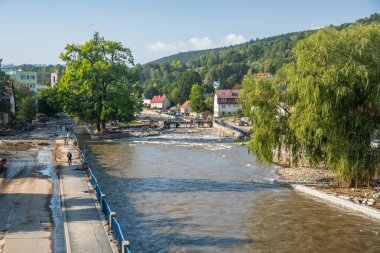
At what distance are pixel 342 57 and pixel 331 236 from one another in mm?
14290

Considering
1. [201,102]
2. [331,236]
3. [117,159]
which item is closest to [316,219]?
[331,236]

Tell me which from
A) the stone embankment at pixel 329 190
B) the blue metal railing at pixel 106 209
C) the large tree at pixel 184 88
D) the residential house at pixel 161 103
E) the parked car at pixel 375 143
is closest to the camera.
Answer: the blue metal railing at pixel 106 209

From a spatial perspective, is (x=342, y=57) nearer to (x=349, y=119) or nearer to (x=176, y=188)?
(x=349, y=119)

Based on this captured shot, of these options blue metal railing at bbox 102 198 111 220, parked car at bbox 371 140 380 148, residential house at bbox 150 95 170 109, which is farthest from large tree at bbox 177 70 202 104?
blue metal railing at bbox 102 198 111 220

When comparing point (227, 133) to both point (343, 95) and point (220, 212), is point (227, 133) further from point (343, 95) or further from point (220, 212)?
point (220, 212)

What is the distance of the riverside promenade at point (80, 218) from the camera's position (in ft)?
68.8

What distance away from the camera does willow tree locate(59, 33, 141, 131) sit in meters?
79.2

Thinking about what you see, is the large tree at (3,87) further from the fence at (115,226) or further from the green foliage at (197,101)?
the green foliage at (197,101)

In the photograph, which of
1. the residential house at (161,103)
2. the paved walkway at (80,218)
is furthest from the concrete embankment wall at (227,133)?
the residential house at (161,103)

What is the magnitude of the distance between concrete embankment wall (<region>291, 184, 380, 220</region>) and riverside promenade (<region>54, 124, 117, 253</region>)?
17361 millimetres

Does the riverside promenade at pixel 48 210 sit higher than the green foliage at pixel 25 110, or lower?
lower

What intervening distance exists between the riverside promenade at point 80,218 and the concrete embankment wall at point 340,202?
17361mm

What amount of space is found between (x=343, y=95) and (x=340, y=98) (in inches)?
Result: 13.4

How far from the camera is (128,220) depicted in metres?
29.0
